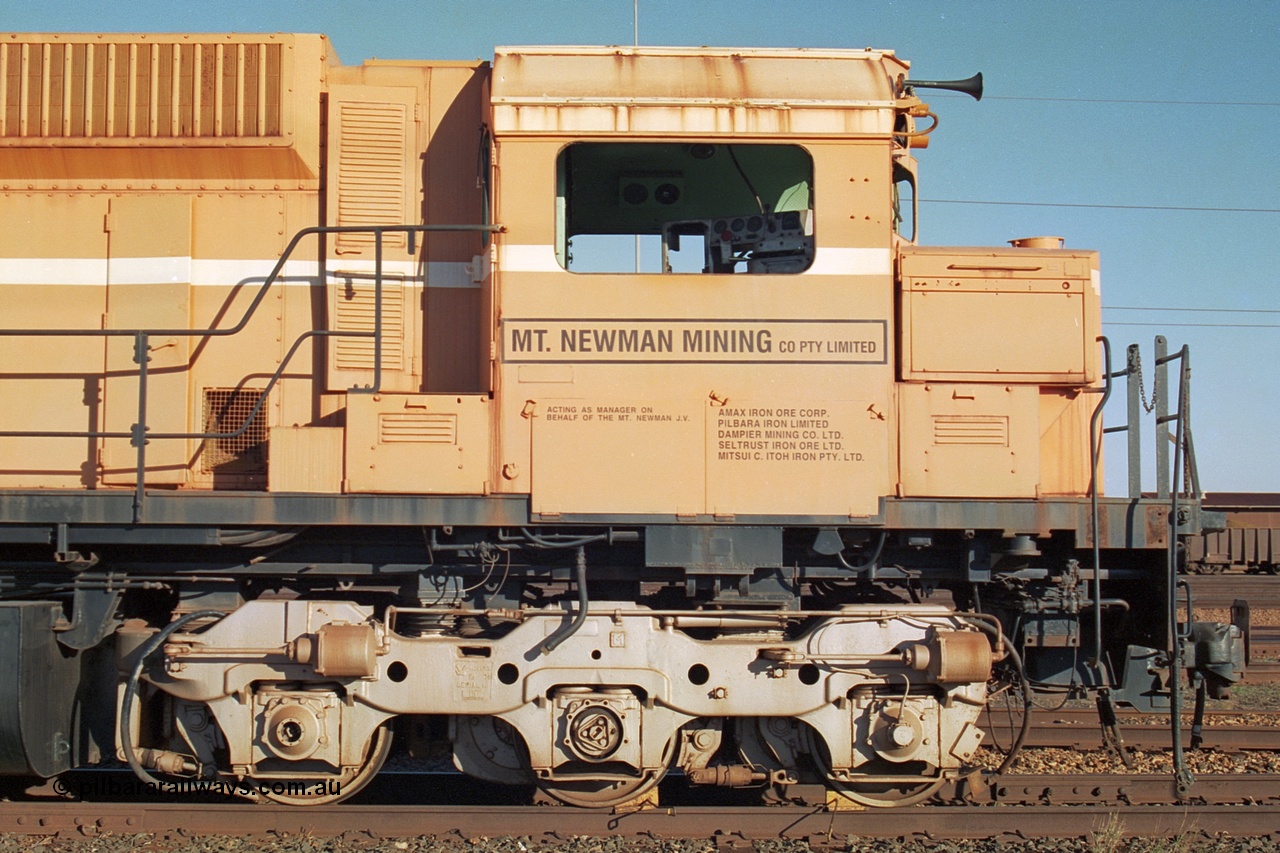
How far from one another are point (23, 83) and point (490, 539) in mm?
4109

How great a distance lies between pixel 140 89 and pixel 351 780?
4.44 meters

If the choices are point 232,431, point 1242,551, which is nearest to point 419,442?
point 232,431

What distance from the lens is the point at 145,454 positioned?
19.5 feet

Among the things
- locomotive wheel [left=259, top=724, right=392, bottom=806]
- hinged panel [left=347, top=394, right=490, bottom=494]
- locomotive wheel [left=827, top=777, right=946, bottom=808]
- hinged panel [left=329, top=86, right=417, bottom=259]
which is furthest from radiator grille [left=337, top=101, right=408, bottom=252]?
locomotive wheel [left=827, top=777, right=946, bottom=808]

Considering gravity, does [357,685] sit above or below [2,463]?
below

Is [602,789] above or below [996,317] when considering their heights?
below

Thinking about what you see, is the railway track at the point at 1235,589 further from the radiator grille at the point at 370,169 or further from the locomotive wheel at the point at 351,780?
the radiator grille at the point at 370,169

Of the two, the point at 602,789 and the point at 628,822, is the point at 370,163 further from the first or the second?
the point at 628,822

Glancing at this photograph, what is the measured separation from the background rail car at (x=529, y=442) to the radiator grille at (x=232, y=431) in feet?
0.08

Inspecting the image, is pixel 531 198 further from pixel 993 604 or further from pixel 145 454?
pixel 993 604

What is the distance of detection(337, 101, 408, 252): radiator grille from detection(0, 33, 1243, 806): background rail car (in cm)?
2

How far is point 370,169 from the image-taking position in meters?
6.22

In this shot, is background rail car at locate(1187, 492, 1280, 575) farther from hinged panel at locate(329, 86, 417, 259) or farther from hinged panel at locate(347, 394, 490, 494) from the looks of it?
hinged panel at locate(329, 86, 417, 259)

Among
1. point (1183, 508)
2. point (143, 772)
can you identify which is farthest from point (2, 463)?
point (1183, 508)
